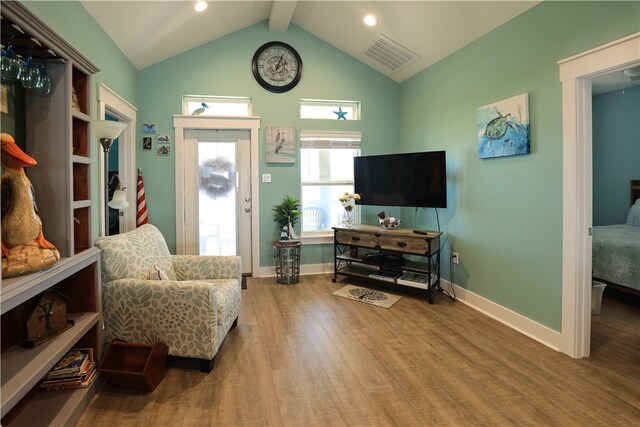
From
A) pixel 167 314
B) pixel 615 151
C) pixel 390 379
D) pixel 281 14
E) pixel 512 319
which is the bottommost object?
pixel 390 379

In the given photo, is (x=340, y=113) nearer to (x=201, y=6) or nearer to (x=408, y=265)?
(x=201, y=6)

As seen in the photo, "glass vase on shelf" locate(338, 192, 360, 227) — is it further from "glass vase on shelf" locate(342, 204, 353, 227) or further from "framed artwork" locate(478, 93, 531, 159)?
"framed artwork" locate(478, 93, 531, 159)

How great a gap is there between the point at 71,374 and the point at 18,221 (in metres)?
0.91

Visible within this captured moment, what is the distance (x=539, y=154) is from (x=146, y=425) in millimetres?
3062

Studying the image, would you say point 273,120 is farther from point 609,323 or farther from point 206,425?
point 609,323

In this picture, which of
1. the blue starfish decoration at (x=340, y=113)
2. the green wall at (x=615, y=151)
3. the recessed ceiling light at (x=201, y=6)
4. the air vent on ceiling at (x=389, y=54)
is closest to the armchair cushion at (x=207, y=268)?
the recessed ceiling light at (x=201, y=6)

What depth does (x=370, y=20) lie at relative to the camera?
368 cm

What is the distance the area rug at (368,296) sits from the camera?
353 cm

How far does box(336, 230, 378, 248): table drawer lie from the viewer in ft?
13.0

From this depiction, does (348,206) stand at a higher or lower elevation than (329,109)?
lower

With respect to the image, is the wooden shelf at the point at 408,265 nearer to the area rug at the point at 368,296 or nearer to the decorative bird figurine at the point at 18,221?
the area rug at the point at 368,296

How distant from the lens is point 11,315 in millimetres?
1682

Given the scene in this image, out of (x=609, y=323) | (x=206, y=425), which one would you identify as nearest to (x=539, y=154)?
(x=609, y=323)

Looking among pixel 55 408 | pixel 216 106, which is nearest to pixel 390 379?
pixel 55 408
